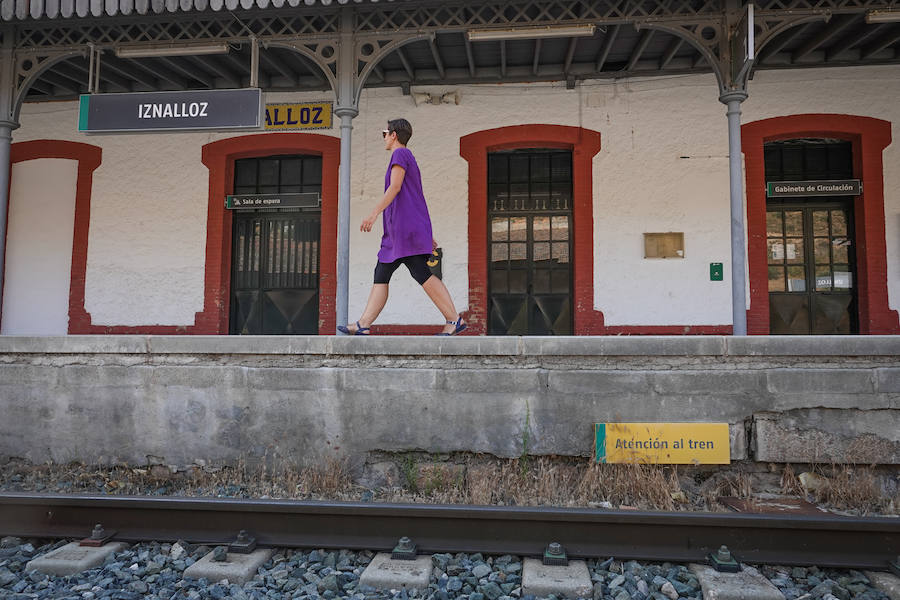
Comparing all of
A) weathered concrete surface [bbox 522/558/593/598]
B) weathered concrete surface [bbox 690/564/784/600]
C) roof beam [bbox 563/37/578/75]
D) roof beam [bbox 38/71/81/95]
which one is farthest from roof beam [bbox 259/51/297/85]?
weathered concrete surface [bbox 690/564/784/600]

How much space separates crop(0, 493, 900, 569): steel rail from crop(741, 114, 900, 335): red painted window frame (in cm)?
580

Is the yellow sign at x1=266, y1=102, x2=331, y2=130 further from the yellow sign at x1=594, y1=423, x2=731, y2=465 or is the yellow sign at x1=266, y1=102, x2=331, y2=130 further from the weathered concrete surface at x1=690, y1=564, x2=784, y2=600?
the weathered concrete surface at x1=690, y1=564, x2=784, y2=600

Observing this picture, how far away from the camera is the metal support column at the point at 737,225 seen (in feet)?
20.8

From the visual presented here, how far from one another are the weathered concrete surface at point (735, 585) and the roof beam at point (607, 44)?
6264 mm

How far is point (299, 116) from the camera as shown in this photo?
339 inches

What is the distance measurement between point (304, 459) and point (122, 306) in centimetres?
652

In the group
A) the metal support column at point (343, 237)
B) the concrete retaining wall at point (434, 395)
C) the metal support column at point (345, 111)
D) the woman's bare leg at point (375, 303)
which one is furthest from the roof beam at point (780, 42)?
the woman's bare leg at point (375, 303)

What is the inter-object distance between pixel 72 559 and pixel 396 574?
1.65 metres

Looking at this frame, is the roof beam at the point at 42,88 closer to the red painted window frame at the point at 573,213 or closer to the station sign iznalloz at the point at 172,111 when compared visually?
the station sign iznalloz at the point at 172,111

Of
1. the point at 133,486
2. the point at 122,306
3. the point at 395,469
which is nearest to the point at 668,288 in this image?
the point at 395,469

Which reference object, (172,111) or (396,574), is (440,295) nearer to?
(396,574)

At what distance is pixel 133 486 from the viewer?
4.52 m

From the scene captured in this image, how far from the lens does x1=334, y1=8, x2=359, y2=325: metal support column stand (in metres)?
6.56

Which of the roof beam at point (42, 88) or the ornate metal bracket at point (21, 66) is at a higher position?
the roof beam at point (42, 88)
